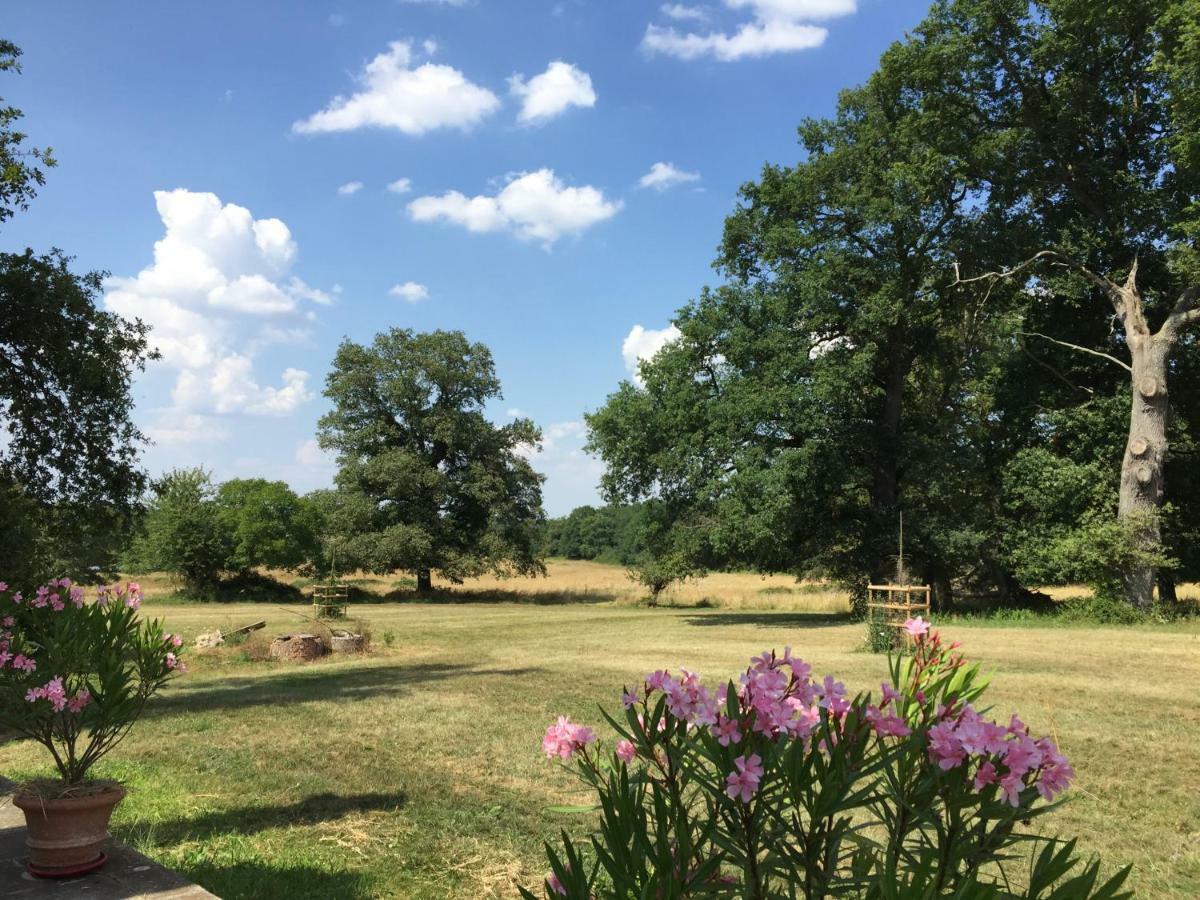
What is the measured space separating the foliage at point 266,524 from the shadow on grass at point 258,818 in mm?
36227

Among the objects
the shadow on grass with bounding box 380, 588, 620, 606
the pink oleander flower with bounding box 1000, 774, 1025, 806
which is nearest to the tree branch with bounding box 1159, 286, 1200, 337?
the pink oleander flower with bounding box 1000, 774, 1025, 806

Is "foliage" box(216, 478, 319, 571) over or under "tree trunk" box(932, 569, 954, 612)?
over

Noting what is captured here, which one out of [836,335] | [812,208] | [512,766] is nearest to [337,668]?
[512,766]

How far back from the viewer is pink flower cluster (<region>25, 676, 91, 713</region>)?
420cm

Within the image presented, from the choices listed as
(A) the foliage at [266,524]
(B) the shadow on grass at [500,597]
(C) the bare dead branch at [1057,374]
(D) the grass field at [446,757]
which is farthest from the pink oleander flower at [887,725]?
(A) the foliage at [266,524]

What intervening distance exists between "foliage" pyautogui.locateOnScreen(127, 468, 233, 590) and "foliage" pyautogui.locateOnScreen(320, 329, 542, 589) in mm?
5838

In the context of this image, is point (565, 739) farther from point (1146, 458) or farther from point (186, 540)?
point (186, 540)

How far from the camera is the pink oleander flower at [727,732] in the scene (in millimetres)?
1604

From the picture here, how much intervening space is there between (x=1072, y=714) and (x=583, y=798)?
601 centimetres

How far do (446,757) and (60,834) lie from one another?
3.70m

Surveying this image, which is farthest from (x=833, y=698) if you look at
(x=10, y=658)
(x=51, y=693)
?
(x=10, y=658)

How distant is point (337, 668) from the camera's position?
47.0ft

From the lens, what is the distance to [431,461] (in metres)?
41.4

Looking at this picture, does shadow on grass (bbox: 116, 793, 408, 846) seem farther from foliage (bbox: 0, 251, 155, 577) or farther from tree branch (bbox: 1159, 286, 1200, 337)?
tree branch (bbox: 1159, 286, 1200, 337)
